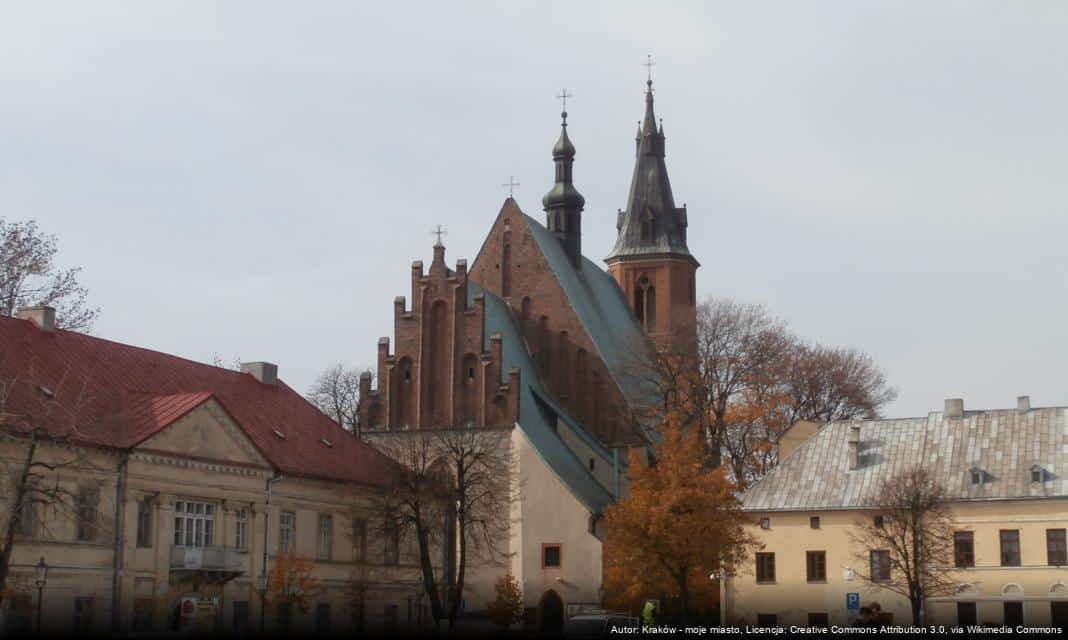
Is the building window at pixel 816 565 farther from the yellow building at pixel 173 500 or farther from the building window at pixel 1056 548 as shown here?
the yellow building at pixel 173 500

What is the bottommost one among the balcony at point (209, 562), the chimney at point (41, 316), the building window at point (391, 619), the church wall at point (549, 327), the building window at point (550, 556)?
the building window at point (391, 619)

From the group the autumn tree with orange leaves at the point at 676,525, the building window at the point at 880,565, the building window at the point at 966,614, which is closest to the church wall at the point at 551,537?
the autumn tree with orange leaves at the point at 676,525

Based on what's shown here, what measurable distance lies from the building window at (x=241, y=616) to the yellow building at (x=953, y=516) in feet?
67.0

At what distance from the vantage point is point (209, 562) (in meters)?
48.0

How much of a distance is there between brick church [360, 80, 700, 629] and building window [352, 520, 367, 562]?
12010mm

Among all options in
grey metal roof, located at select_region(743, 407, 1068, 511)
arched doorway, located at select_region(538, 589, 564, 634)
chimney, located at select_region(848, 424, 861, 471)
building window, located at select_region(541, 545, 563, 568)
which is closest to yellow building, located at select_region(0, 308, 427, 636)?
arched doorway, located at select_region(538, 589, 564, 634)

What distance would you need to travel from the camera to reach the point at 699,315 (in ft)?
255

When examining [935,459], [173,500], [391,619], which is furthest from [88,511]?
[935,459]

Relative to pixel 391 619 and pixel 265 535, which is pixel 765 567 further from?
pixel 265 535

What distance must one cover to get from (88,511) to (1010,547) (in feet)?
110

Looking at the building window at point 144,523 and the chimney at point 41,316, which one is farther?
the chimney at point 41,316

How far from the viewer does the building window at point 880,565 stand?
186 ft

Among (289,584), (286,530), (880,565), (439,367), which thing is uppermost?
(439,367)

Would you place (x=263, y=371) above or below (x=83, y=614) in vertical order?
above
